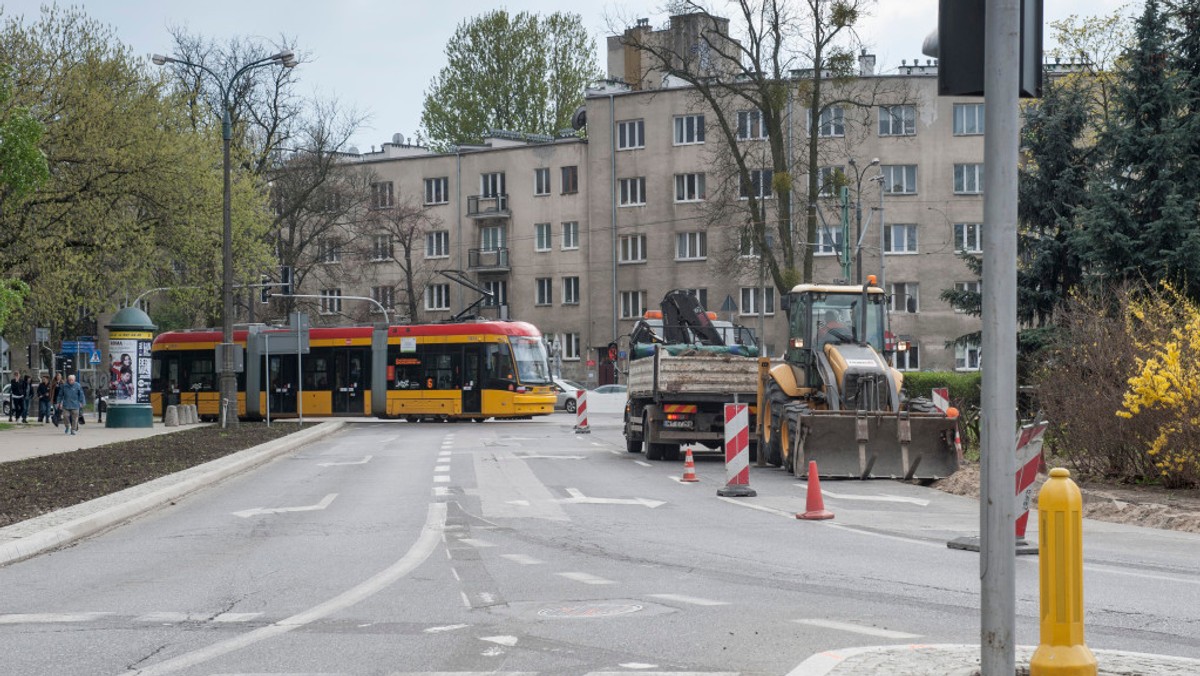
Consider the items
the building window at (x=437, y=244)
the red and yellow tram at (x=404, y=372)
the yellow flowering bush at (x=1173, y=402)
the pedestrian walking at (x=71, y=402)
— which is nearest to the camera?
the yellow flowering bush at (x=1173, y=402)

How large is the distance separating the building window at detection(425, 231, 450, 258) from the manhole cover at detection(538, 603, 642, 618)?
70.6 m

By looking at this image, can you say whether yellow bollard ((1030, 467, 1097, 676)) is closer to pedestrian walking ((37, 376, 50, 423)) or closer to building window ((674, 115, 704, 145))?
pedestrian walking ((37, 376, 50, 423))

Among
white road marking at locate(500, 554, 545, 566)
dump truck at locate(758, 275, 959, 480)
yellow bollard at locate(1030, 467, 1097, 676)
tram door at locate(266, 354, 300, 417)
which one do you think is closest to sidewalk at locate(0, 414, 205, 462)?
tram door at locate(266, 354, 300, 417)

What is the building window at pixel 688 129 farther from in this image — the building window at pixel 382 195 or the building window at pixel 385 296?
the building window at pixel 385 296

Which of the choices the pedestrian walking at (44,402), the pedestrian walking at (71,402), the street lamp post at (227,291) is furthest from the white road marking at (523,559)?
the pedestrian walking at (44,402)

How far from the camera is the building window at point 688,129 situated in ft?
228

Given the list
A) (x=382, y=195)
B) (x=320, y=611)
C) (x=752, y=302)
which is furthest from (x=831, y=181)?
(x=382, y=195)

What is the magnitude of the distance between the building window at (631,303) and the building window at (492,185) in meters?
9.09

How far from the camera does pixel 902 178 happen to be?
219 ft

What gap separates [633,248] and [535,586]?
6205 cm

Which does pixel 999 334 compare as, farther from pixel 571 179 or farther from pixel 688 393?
pixel 571 179

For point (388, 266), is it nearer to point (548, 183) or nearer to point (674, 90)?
point (548, 183)

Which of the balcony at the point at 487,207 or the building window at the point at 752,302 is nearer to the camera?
the building window at the point at 752,302

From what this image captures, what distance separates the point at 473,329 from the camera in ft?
157
